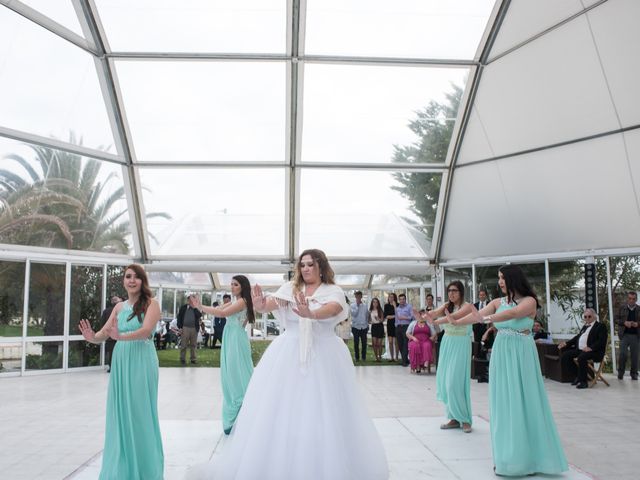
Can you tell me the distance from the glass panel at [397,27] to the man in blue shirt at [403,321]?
5429 millimetres

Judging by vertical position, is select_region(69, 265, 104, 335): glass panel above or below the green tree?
below

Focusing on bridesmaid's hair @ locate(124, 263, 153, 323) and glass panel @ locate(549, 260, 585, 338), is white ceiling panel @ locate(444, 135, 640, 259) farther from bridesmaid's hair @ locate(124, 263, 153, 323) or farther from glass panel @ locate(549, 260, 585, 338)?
bridesmaid's hair @ locate(124, 263, 153, 323)

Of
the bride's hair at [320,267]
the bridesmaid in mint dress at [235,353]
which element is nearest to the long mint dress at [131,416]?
the bride's hair at [320,267]

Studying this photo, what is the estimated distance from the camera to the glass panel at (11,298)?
450 inches

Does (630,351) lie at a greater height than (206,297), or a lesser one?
lesser

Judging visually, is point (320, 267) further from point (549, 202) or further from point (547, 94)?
point (549, 202)

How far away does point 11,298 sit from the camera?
11586 mm

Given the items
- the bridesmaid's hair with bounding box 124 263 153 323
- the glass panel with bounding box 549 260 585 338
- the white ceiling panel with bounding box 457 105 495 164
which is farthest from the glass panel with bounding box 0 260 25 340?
the glass panel with bounding box 549 260 585 338

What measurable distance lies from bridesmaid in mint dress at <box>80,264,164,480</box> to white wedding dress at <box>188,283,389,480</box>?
45 centimetres

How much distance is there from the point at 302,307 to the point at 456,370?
3.24 meters

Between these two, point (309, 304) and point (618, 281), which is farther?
point (618, 281)

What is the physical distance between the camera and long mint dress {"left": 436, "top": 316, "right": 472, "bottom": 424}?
6.36m

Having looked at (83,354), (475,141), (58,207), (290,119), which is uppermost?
(290,119)

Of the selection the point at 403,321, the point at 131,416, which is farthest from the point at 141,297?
the point at 403,321
